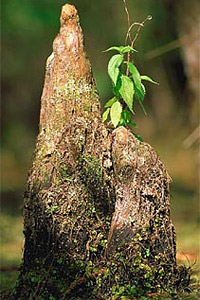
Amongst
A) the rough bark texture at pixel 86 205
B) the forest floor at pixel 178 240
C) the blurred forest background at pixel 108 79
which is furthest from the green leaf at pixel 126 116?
the blurred forest background at pixel 108 79

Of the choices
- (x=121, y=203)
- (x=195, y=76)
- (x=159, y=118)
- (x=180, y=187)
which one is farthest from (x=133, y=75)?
(x=159, y=118)

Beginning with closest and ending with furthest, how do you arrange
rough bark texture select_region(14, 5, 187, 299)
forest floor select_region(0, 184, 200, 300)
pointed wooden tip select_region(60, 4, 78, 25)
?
rough bark texture select_region(14, 5, 187, 299), pointed wooden tip select_region(60, 4, 78, 25), forest floor select_region(0, 184, 200, 300)

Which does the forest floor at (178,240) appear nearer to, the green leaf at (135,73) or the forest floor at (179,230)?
the forest floor at (179,230)

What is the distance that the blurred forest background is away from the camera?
30.1ft

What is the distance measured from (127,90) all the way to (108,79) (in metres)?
13.5

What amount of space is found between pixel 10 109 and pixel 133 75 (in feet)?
60.8

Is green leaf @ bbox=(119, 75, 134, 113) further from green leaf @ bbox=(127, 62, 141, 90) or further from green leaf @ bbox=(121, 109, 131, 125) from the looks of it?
green leaf @ bbox=(121, 109, 131, 125)

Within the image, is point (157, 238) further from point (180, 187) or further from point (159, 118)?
point (159, 118)

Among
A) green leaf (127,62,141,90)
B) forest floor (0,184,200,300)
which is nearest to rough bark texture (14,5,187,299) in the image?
green leaf (127,62,141,90)

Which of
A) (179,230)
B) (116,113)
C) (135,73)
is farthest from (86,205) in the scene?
(179,230)

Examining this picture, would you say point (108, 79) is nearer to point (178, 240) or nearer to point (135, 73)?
point (178, 240)

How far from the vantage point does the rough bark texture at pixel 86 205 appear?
352cm

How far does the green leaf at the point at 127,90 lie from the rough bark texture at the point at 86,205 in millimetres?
166

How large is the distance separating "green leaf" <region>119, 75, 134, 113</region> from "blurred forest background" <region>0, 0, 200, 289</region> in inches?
139
